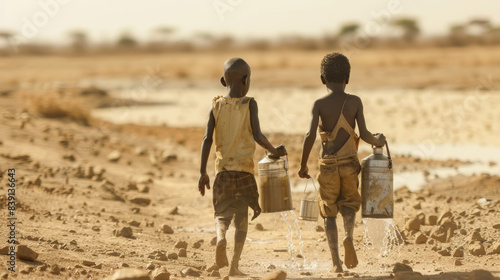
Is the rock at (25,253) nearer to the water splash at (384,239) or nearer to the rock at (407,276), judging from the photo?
the rock at (407,276)

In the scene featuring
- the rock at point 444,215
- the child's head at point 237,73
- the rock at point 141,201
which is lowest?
the rock at point 444,215

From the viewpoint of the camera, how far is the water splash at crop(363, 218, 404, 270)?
625 cm

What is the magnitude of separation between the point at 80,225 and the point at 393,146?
22.5 feet

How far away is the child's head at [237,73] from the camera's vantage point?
17.5ft

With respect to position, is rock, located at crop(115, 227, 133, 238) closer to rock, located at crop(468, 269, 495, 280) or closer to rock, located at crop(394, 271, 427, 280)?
rock, located at crop(394, 271, 427, 280)

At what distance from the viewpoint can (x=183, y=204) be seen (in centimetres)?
884

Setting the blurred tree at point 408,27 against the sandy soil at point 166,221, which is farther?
the blurred tree at point 408,27

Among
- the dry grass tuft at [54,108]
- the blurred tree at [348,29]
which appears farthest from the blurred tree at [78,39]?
the dry grass tuft at [54,108]

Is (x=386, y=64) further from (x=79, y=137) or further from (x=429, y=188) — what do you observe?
(x=429, y=188)

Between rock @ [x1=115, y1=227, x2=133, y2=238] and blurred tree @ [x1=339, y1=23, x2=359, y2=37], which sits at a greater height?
blurred tree @ [x1=339, y1=23, x2=359, y2=37]

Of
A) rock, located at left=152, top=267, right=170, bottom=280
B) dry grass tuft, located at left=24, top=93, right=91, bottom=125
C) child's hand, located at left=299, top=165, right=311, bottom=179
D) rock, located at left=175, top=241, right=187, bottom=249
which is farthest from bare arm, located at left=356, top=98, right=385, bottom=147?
dry grass tuft, located at left=24, top=93, right=91, bottom=125

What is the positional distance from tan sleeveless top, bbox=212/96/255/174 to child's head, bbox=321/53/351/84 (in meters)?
0.57

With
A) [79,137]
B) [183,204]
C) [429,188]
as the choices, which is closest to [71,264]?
[183,204]

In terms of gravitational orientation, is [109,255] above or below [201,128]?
below
